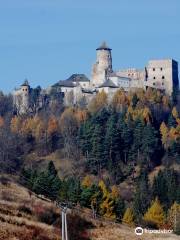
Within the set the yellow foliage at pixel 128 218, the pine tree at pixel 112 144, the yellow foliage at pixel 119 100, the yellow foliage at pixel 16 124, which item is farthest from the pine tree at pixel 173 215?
the yellow foliage at pixel 16 124

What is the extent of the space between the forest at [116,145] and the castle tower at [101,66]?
771cm

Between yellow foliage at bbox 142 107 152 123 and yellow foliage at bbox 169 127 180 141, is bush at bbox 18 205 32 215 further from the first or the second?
yellow foliage at bbox 142 107 152 123

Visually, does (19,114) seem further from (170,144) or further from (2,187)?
(2,187)

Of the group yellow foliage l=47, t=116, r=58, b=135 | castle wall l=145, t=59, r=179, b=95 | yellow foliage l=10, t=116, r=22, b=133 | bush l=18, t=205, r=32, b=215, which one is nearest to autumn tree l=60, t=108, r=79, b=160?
yellow foliage l=47, t=116, r=58, b=135

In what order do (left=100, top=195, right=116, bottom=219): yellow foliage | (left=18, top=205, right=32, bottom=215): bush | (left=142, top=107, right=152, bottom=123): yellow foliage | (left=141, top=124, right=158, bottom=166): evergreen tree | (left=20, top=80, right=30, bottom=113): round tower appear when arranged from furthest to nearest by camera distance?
(left=20, top=80, right=30, bottom=113): round tower, (left=142, top=107, right=152, bottom=123): yellow foliage, (left=141, top=124, right=158, bottom=166): evergreen tree, (left=100, top=195, right=116, bottom=219): yellow foliage, (left=18, top=205, right=32, bottom=215): bush

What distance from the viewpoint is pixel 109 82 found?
13038cm

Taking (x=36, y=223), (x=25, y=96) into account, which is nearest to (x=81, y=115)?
(x=25, y=96)

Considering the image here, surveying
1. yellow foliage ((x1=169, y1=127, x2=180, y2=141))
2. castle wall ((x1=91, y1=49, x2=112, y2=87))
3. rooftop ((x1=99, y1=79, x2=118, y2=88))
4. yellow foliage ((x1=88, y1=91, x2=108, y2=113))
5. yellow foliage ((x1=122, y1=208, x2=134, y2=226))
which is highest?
castle wall ((x1=91, y1=49, x2=112, y2=87))

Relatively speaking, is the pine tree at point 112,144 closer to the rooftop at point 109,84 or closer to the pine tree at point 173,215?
the rooftop at point 109,84

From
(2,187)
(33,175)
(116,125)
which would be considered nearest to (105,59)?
(116,125)

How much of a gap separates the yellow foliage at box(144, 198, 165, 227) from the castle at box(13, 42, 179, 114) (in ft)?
169

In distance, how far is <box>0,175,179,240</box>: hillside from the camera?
40.9 meters

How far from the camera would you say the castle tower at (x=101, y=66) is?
441 feet

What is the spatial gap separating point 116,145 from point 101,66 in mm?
33031
